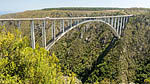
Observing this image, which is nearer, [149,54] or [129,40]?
[149,54]

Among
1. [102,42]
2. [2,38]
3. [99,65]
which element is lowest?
[99,65]

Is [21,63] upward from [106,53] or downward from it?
upward

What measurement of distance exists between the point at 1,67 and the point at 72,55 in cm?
3477

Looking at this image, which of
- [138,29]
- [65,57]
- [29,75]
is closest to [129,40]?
[138,29]

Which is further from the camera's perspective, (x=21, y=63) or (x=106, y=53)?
(x=106, y=53)

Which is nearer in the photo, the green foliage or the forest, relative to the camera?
the green foliage

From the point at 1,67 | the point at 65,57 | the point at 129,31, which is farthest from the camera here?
the point at 129,31

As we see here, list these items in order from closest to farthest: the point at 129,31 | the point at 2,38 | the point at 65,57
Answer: the point at 2,38
the point at 65,57
the point at 129,31

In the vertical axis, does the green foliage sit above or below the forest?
above

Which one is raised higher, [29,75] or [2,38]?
[2,38]

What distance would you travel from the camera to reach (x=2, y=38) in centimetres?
479

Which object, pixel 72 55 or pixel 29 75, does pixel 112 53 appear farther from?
pixel 29 75

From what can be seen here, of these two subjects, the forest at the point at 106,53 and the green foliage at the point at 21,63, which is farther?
the forest at the point at 106,53

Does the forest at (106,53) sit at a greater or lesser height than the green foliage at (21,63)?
lesser
